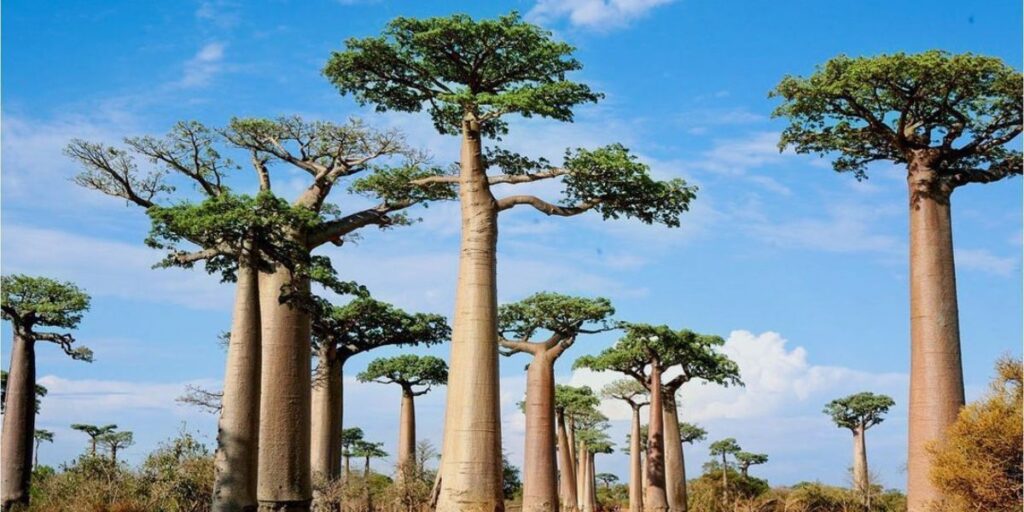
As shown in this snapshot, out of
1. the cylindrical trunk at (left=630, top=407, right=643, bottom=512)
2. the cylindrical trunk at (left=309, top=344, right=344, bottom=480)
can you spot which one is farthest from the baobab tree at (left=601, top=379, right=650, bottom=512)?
the cylindrical trunk at (left=309, top=344, right=344, bottom=480)

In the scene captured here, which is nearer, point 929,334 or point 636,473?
point 929,334

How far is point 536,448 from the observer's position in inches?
731

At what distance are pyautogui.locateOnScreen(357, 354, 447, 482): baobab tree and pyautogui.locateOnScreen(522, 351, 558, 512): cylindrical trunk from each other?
4.62 metres

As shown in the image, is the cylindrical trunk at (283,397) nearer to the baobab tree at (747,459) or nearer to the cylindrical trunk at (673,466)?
the cylindrical trunk at (673,466)

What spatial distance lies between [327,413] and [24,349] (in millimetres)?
5589

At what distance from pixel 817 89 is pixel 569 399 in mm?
14384

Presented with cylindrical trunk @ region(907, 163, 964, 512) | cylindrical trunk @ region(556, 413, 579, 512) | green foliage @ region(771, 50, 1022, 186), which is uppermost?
green foliage @ region(771, 50, 1022, 186)

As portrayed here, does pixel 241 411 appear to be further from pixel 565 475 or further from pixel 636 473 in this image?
pixel 636 473

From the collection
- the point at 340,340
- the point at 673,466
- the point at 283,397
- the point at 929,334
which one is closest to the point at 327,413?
the point at 340,340

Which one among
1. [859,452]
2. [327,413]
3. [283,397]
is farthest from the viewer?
[859,452]

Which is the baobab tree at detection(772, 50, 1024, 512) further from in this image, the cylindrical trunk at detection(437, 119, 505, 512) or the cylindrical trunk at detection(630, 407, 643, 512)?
the cylindrical trunk at detection(630, 407, 643, 512)

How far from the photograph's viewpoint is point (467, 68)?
13094 millimetres

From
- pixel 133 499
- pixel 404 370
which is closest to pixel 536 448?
pixel 404 370

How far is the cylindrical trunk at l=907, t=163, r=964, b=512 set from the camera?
1184cm
